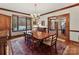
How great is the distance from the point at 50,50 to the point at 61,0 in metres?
0.99

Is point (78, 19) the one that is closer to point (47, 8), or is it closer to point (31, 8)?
point (47, 8)

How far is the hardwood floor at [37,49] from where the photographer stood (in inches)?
74.6

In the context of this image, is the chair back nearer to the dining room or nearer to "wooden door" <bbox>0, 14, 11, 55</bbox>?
the dining room

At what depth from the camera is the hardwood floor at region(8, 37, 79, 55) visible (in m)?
1.89

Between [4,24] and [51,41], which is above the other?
[4,24]

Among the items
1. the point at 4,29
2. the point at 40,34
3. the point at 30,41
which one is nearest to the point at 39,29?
the point at 40,34

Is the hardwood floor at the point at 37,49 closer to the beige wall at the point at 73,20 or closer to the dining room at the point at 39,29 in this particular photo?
the dining room at the point at 39,29

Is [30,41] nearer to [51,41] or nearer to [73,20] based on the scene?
[51,41]

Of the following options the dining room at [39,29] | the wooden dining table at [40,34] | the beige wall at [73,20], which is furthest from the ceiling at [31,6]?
the wooden dining table at [40,34]

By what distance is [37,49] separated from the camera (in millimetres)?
1943

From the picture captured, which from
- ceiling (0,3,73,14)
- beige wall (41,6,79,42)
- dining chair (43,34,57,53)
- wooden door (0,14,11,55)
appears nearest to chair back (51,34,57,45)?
dining chair (43,34,57,53)

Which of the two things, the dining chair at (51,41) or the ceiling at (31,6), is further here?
the dining chair at (51,41)

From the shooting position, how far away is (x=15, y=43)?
1.92 meters

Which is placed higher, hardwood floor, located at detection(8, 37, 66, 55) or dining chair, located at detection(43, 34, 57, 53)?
dining chair, located at detection(43, 34, 57, 53)
